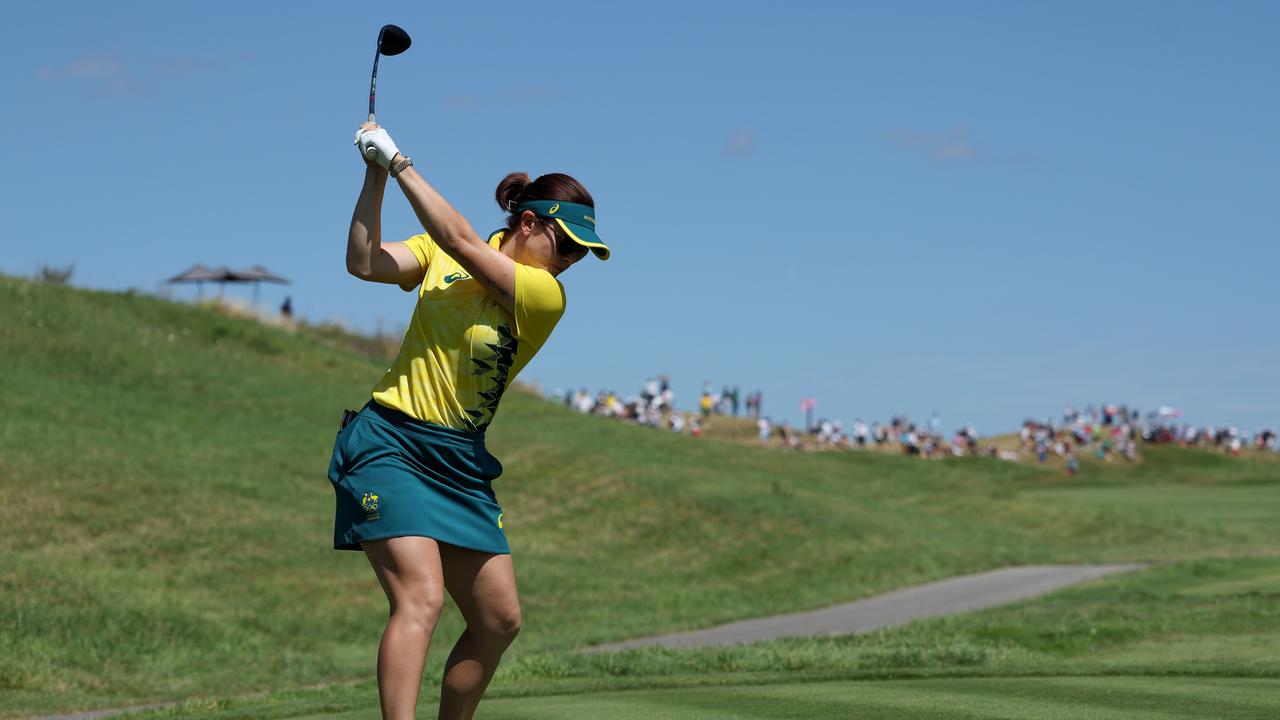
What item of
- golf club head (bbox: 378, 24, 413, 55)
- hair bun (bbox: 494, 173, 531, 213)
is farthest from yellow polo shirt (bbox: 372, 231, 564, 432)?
golf club head (bbox: 378, 24, 413, 55)

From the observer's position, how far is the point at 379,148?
543cm

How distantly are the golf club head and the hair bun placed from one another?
690mm

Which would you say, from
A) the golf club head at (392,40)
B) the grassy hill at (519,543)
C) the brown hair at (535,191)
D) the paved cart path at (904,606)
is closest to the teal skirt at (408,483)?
the brown hair at (535,191)

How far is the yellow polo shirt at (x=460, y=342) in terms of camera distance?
557cm

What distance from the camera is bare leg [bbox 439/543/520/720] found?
18.6 feet

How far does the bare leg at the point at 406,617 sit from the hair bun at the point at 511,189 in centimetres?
133

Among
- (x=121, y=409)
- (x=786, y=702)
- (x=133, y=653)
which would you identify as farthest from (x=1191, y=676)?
(x=121, y=409)

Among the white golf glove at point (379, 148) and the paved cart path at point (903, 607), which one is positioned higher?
the white golf glove at point (379, 148)

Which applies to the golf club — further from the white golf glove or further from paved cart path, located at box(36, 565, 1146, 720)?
paved cart path, located at box(36, 565, 1146, 720)

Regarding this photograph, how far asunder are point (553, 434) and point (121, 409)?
10.4 meters

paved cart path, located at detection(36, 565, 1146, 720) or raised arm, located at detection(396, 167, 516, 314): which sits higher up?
raised arm, located at detection(396, 167, 516, 314)

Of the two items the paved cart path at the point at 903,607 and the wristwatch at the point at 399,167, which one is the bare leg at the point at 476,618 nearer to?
the wristwatch at the point at 399,167

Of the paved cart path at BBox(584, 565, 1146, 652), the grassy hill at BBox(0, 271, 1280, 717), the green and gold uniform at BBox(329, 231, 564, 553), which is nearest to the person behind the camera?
the green and gold uniform at BBox(329, 231, 564, 553)

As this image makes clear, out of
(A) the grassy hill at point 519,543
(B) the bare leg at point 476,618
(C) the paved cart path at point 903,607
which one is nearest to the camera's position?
(B) the bare leg at point 476,618
